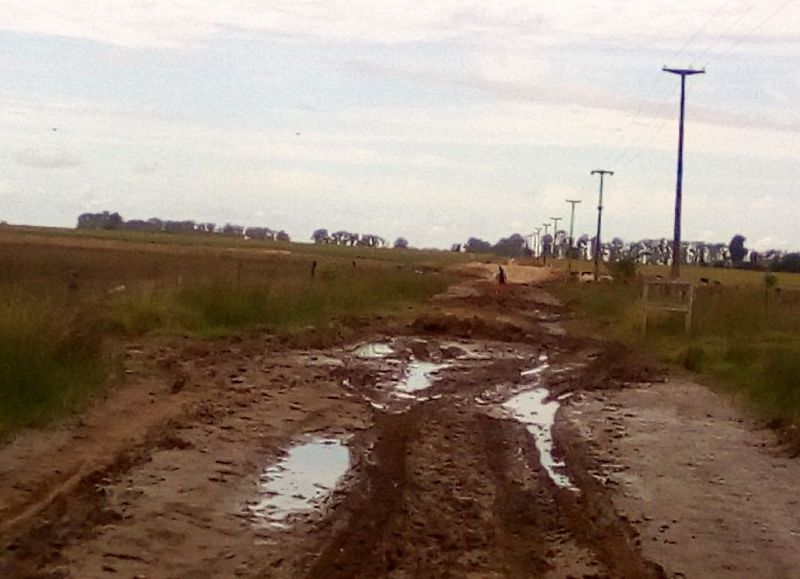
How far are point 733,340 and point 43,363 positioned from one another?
56.8ft

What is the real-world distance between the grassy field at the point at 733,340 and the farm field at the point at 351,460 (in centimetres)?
43

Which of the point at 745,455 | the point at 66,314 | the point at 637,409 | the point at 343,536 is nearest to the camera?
the point at 343,536

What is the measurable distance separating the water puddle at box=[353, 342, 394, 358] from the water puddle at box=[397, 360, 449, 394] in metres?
0.83

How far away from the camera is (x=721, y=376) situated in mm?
22766

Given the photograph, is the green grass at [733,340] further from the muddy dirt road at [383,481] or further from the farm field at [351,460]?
the muddy dirt road at [383,481]

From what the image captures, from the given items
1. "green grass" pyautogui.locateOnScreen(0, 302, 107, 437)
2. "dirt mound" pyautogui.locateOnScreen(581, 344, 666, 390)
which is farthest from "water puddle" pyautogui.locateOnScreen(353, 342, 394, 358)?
"green grass" pyautogui.locateOnScreen(0, 302, 107, 437)

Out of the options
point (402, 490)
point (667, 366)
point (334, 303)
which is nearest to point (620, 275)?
point (334, 303)

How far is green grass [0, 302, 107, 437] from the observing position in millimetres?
13301

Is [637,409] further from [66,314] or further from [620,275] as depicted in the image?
[620,275]

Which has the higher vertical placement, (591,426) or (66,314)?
(66,314)

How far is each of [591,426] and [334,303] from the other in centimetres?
1860

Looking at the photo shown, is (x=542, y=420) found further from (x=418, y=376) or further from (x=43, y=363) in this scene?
(x=43, y=363)

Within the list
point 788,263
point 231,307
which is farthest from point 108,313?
point 788,263

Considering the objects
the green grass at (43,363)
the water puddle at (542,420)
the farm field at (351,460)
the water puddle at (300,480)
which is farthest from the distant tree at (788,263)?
the water puddle at (300,480)
